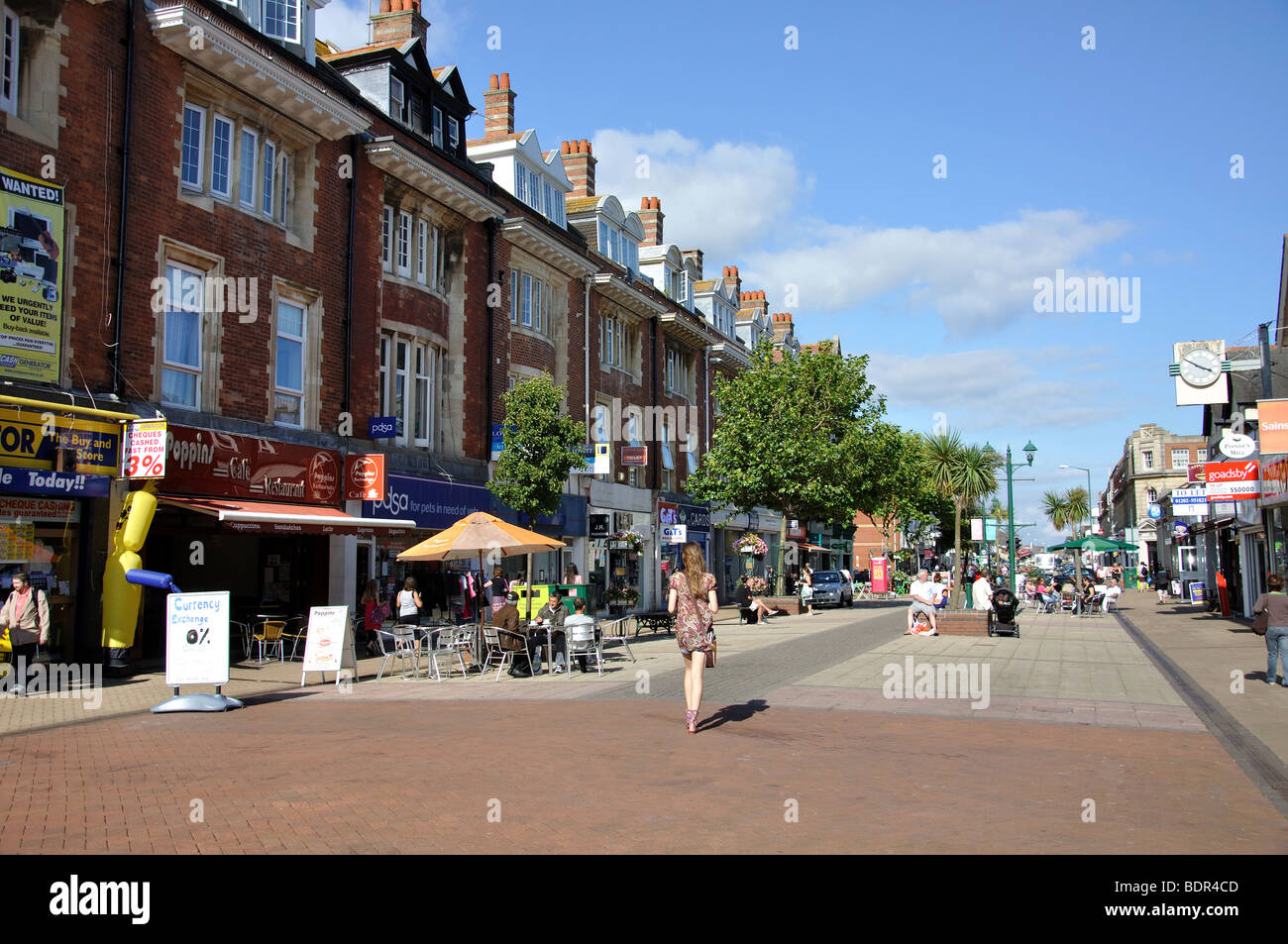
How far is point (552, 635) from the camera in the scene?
1619 cm

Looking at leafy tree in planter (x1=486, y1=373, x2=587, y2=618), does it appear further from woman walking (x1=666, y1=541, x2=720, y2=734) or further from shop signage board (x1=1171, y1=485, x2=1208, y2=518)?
shop signage board (x1=1171, y1=485, x2=1208, y2=518)

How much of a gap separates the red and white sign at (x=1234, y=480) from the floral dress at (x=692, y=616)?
883 inches

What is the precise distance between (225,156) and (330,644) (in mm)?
9767

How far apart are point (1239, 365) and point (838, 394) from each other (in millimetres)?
13181

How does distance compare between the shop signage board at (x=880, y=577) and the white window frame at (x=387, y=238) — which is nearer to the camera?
the white window frame at (x=387, y=238)

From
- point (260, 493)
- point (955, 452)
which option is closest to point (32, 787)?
point (260, 493)

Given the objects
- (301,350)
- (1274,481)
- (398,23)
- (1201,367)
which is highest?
(398,23)

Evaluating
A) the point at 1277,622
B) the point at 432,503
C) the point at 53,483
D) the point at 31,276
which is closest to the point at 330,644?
the point at 53,483

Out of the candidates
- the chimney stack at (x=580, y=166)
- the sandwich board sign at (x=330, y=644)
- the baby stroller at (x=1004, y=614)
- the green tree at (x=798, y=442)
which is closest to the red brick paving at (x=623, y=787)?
the sandwich board sign at (x=330, y=644)

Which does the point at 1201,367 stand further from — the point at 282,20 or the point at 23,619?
the point at 23,619

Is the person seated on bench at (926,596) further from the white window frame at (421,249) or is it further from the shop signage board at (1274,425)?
the white window frame at (421,249)

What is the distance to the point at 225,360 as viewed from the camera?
1805 centimetres

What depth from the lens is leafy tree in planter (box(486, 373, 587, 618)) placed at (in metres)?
22.0

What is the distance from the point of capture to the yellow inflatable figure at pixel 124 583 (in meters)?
14.0
